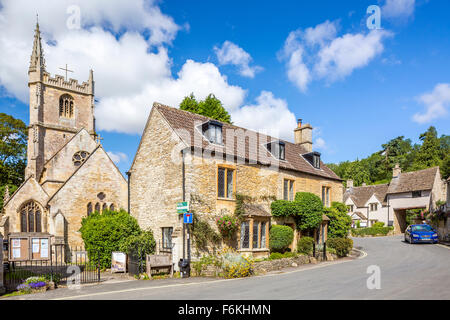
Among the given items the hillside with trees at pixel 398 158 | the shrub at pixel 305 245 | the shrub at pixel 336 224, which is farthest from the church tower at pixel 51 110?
the hillside with trees at pixel 398 158

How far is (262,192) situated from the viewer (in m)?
22.2

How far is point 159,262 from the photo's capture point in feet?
56.8

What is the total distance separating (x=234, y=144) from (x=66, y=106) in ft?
93.6

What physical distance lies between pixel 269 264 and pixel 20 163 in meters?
42.5

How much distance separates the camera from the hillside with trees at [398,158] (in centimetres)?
6962

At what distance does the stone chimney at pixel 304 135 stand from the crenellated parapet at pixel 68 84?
2728cm

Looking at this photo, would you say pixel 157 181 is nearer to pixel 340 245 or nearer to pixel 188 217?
pixel 188 217

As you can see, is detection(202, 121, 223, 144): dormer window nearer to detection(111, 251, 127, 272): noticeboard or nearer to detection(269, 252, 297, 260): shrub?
detection(269, 252, 297, 260): shrub

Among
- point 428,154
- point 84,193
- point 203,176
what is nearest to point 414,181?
point 428,154

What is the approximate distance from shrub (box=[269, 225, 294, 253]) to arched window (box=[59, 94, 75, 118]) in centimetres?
3148
